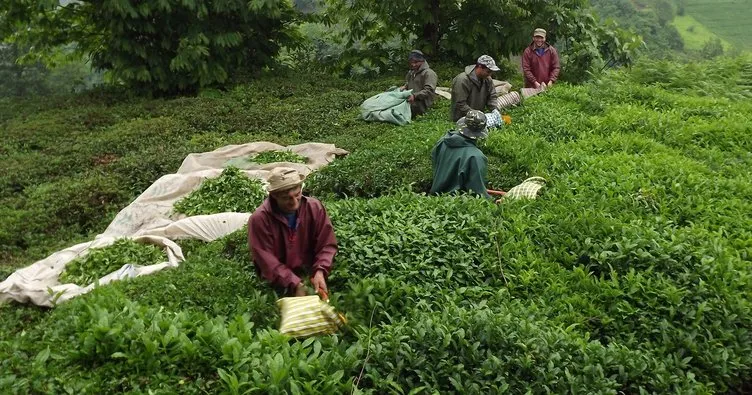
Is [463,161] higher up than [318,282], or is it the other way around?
[463,161]

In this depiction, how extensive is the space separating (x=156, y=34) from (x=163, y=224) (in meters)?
8.76

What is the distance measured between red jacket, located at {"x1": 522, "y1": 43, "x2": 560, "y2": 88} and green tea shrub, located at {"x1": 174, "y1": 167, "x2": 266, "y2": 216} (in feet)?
22.2

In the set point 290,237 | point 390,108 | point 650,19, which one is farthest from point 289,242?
point 650,19

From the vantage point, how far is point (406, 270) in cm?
503

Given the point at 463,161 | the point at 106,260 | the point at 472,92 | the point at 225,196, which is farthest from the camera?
the point at 472,92

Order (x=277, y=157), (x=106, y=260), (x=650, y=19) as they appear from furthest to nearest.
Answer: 1. (x=650, y=19)
2. (x=277, y=157)
3. (x=106, y=260)

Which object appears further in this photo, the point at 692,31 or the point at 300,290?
the point at 692,31

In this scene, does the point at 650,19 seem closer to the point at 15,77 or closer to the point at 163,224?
the point at 15,77

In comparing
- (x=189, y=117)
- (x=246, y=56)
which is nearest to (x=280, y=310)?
(x=189, y=117)

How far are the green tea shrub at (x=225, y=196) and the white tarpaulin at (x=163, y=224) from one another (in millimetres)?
220

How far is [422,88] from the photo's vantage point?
11.4m

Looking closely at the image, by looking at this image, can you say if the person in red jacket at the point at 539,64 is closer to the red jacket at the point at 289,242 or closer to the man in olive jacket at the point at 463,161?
the man in olive jacket at the point at 463,161

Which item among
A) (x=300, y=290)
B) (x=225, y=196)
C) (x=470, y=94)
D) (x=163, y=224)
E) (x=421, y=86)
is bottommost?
(x=163, y=224)

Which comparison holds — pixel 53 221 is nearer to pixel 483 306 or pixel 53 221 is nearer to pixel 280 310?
pixel 280 310
